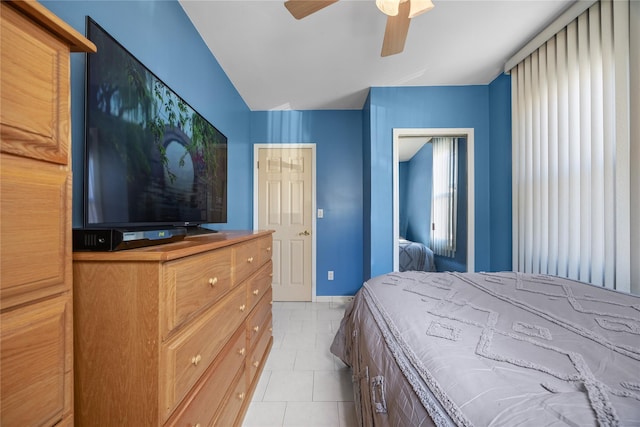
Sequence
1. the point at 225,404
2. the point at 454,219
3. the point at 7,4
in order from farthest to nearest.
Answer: the point at 454,219 < the point at 225,404 < the point at 7,4

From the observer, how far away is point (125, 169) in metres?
0.92

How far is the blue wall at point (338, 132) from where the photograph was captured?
1303 millimetres

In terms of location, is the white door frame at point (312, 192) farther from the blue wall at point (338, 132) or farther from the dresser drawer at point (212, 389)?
the dresser drawer at point (212, 389)

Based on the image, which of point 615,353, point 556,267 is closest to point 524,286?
point 615,353

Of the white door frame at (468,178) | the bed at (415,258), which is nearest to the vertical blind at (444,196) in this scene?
the bed at (415,258)

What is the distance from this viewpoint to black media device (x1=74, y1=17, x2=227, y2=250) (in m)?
0.79

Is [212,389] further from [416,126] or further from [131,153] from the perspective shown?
[416,126]

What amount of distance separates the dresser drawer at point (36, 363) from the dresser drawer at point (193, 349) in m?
0.20

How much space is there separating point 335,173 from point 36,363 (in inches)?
122

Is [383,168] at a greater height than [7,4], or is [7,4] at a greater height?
[383,168]

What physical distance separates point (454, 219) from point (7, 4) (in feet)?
11.7

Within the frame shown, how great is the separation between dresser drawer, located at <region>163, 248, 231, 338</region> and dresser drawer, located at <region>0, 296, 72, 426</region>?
196mm

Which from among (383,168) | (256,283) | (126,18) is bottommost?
(256,283)

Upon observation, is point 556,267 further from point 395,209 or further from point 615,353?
point 615,353
